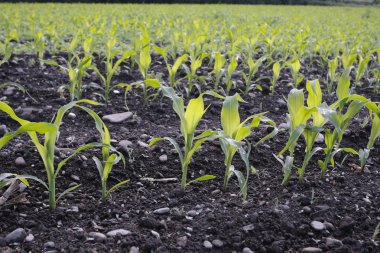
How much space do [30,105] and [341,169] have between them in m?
2.53

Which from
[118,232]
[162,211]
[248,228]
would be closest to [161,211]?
[162,211]

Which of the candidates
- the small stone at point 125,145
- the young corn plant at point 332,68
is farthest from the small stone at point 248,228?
the young corn plant at point 332,68

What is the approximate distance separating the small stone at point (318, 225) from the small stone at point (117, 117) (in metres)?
1.73

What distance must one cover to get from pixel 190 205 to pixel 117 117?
51.6 inches

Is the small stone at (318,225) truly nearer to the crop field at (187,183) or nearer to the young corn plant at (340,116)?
the crop field at (187,183)

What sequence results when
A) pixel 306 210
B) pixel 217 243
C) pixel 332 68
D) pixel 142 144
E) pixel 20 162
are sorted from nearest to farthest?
pixel 217 243
pixel 306 210
pixel 20 162
pixel 142 144
pixel 332 68

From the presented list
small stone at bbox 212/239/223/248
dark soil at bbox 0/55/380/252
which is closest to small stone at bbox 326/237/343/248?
dark soil at bbox 0/55/380/252

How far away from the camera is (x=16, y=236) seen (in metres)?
1.75

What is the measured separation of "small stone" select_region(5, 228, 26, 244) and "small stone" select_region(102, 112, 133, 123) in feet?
4.83

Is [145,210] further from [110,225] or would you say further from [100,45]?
[100,45]

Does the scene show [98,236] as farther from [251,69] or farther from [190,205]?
[251,69]

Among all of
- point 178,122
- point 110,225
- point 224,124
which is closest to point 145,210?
point 110,225

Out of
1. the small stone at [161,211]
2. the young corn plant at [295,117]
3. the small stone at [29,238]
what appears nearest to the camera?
the small stone at [29,238]

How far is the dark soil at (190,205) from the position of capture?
183 centimetres
